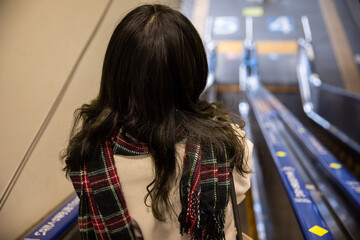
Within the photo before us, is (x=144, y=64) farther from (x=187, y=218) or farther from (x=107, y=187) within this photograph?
(x=187, y=218)

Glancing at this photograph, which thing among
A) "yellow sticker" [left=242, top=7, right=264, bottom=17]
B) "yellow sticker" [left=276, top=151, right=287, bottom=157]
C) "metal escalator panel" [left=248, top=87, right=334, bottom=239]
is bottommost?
"metal escalator panel" [left=248, top=87, right=334, bottom=239]

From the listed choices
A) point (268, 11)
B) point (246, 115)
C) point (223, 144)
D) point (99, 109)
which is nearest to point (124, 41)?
point (99, 109)

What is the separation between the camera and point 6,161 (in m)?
1.79

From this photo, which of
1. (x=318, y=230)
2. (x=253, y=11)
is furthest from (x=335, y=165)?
(x=253, y=11)

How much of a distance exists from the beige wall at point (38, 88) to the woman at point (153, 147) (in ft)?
2.01

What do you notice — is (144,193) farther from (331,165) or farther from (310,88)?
(310,88)

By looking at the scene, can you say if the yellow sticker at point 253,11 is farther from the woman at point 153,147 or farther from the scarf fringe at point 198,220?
the scarf fringe at point 198,220

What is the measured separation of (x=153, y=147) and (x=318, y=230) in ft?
3.86

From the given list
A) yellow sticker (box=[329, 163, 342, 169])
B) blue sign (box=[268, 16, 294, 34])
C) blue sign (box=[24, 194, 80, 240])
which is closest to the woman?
blue sign (box=[24, 194, 80, 240])

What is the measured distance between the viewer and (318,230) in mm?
1624

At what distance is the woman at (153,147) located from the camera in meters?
0.97

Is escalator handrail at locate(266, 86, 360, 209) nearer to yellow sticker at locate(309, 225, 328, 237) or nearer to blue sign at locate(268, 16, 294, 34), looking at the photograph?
yellow sticker at locate(309, 225, 328, 237)

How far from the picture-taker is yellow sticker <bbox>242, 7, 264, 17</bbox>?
10108 mm

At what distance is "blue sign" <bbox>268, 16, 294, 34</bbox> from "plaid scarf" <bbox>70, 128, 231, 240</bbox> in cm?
950
